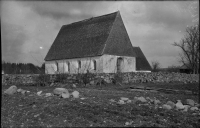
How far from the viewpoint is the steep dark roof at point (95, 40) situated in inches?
1249

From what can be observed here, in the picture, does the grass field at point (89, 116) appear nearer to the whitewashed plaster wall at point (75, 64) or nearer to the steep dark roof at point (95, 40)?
the whitewashed plaster wall at point (75, 64)

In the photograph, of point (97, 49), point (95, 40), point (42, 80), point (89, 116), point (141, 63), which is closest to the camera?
point (89, 116)

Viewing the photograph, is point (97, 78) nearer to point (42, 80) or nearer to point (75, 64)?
point (42, 80)

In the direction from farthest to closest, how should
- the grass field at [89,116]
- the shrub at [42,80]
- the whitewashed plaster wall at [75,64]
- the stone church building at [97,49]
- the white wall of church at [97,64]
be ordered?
the stone church building at [97,49], the whitewashed plaster wall at [75,64], the white wall of church at [97,64], the shrub at [42,80], the grass field at [89,116]

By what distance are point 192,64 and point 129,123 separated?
50796mm

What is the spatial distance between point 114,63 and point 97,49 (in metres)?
3.09

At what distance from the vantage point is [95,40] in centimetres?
3306

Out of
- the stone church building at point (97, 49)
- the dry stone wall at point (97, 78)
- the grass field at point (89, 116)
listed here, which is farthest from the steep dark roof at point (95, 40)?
the grass field at point (89, 116)

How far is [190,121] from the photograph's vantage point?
706 cm

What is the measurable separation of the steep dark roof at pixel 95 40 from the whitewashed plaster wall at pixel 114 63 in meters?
0.62

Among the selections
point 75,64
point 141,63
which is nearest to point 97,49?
point 75,64

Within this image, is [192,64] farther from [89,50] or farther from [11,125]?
[11,125]

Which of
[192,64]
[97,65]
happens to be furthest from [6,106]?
[192,64]

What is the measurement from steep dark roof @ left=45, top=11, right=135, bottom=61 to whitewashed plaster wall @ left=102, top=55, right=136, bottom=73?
62 centimetres
